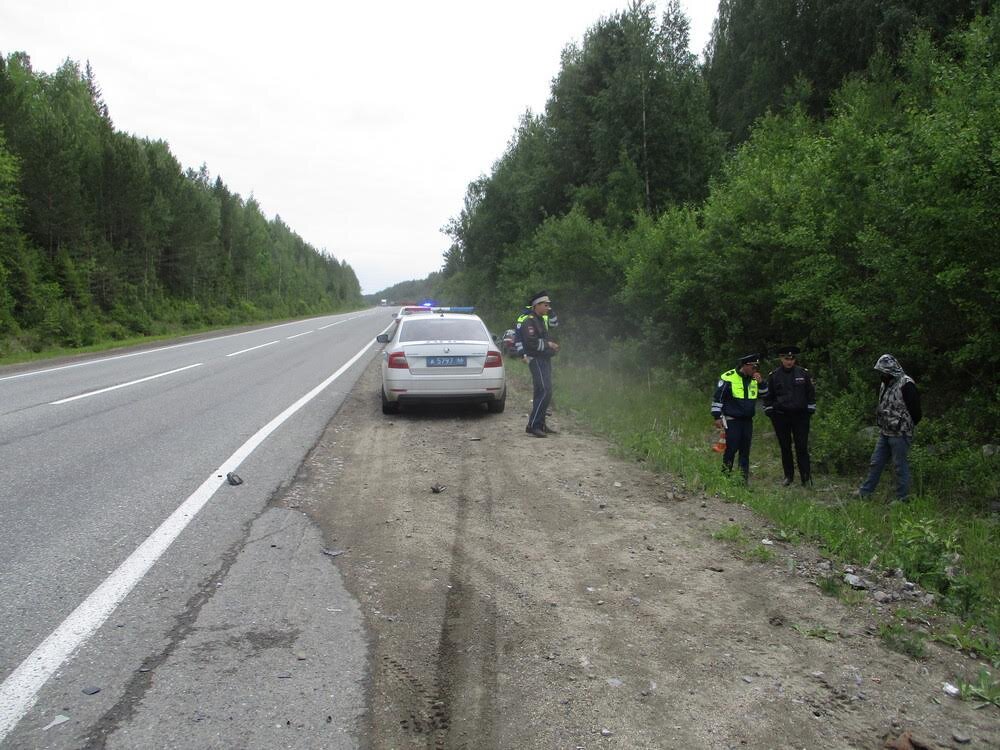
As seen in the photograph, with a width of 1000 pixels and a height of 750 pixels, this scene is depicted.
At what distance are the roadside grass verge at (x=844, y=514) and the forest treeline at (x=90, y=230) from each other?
2471 centimetres

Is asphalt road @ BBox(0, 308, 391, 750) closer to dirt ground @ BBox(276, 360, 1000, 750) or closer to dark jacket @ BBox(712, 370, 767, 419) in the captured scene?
dirt ground @ BBox(276, 360, 1000, 750)

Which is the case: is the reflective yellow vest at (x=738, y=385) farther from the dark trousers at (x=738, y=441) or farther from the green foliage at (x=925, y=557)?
the green foliage at (x=925, y=557)

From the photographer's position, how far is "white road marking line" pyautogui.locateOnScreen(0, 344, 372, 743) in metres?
2.92

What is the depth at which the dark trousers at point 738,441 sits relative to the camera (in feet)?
25.8

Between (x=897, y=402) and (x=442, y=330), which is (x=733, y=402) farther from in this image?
(x=442, y=330)

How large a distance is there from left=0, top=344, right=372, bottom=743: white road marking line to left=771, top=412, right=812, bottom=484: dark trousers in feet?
20.5

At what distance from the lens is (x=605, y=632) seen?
12.0 ft

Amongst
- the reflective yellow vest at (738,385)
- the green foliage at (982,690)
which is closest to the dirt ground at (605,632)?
the green foliage at (982,690)

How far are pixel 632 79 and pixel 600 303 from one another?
40.8 ft

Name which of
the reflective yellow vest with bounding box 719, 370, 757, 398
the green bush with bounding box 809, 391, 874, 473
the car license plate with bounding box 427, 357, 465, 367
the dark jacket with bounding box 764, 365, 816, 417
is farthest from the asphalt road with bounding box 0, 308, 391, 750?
the green bush with bounding box 809, 391, 874, 473

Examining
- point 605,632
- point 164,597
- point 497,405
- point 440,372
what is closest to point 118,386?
point 440,372

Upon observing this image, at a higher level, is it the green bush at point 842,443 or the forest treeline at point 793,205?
the forest treeline at point 793,205

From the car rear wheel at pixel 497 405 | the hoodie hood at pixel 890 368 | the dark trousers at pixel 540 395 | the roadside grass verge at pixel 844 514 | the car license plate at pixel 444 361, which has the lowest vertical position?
the roadside grass verge at pixel 844 514

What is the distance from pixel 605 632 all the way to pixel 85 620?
8.97 ft
